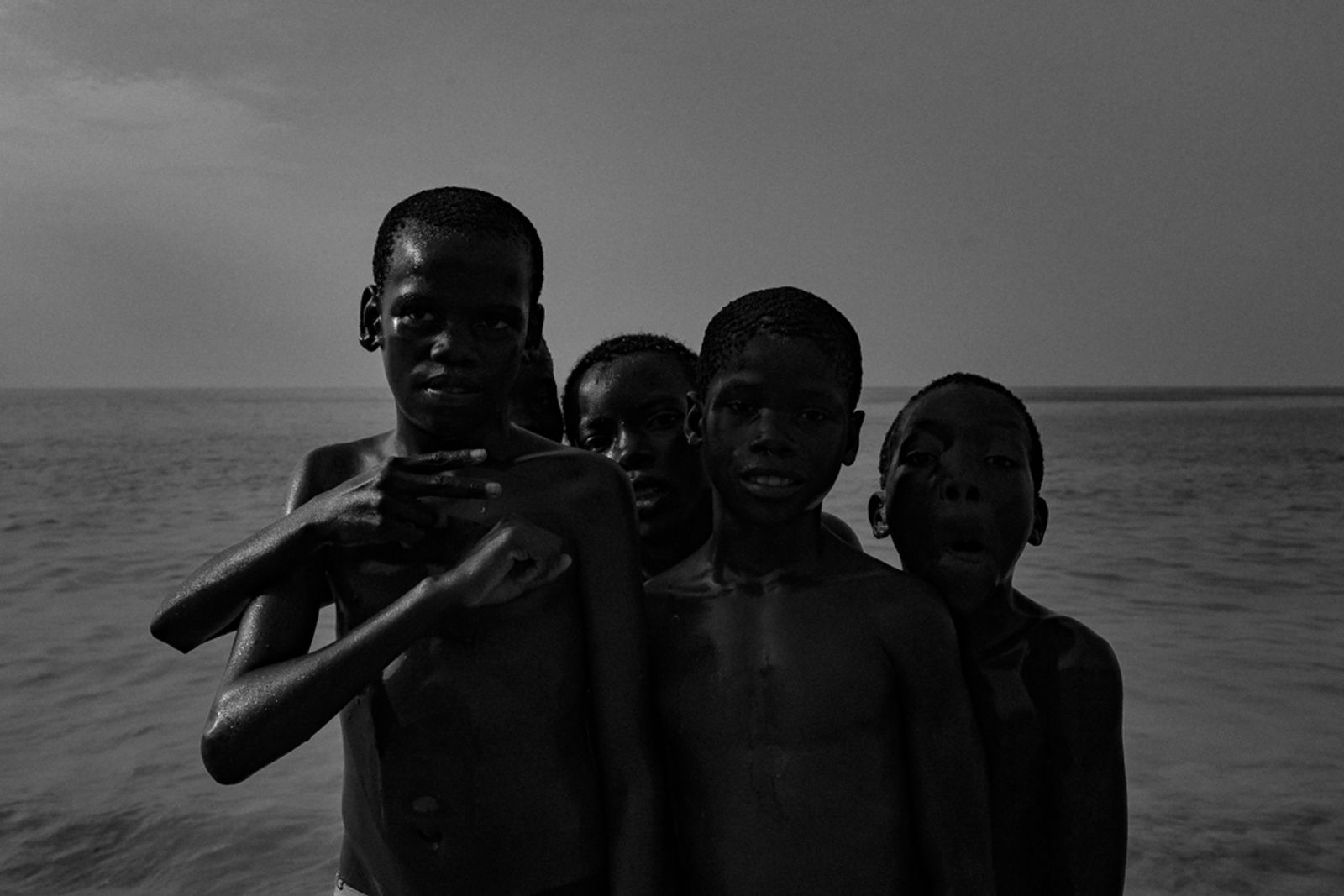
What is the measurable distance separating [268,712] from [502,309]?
80 cm

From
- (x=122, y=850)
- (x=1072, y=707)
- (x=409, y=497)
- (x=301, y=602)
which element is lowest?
(x=122, y=850)

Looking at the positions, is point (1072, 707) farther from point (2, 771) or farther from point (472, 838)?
point (2, 771)

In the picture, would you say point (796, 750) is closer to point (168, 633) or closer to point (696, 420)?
point (696, 420)

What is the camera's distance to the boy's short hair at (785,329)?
239cm

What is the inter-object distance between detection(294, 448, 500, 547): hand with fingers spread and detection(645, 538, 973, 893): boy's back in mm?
616

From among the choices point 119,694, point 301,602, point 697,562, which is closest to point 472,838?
point 301,602

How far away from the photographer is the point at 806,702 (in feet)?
7.63

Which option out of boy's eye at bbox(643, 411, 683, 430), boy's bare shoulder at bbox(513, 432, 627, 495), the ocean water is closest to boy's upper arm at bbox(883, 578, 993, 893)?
boy's bare shoulder at bbox(513, 432, 627, 495)

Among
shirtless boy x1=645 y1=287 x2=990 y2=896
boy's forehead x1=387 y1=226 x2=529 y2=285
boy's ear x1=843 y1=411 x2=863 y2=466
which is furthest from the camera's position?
boy's ear x1=843 y1=411 x2=863 y2=466

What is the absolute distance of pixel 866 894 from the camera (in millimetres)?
2322

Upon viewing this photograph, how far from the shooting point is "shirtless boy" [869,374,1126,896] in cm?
246

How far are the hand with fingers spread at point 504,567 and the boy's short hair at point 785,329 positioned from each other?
52cm

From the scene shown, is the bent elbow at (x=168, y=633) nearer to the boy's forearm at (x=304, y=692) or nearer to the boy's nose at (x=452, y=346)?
the boy's forearm at (x=304, y=692)

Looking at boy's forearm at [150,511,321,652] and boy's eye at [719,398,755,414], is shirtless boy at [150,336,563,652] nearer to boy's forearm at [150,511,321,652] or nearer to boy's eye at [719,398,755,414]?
boy's forearm at [150,511,321,652]
